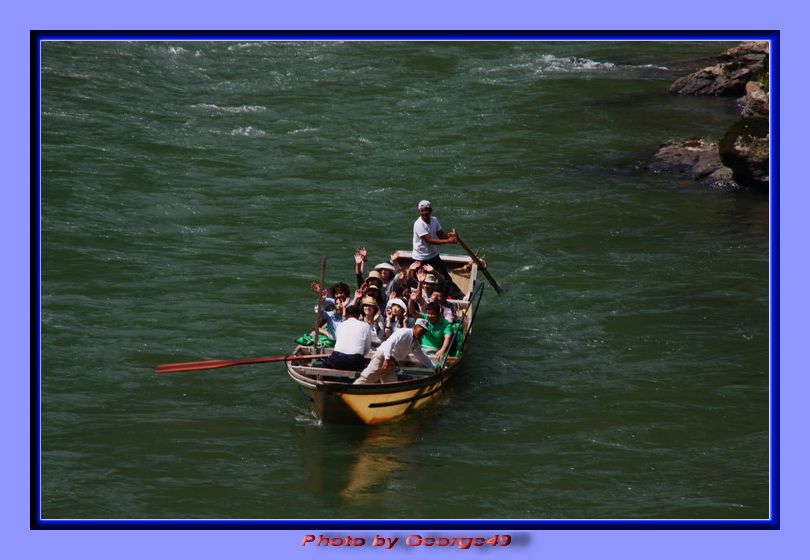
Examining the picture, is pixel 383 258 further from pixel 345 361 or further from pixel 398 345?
pixel 398 345

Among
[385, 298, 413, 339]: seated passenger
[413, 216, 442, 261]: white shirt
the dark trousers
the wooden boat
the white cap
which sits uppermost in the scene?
[413, 216, 442, 261]: white shirt

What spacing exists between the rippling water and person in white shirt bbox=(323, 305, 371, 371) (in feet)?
3.81

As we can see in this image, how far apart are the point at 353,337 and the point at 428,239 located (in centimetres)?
414

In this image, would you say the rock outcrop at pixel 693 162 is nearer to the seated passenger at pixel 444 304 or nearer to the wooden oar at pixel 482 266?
the wooden oar at pixel 482 266

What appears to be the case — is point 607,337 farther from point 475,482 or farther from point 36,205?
point 36,205

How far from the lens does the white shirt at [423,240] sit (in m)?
20.3

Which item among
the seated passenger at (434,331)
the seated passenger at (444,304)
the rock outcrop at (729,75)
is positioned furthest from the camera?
the rock outcrop at (729,75)

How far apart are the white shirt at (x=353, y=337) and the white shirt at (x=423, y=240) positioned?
3.86m

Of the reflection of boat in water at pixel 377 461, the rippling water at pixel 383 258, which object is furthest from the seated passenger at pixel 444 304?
the reflection of boat in water at pixel 377 461

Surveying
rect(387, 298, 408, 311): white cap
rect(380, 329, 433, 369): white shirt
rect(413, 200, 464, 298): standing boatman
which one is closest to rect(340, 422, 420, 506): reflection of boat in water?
rect(380, 329, 433, 369): white shirt

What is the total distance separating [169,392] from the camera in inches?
736

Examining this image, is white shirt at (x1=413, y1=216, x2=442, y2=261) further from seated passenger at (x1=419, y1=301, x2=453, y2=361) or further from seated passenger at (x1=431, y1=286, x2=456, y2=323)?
seated passenger at (x1=419, y1=301, x2=453, y2=361)

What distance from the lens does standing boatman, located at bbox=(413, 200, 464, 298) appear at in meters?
20.2

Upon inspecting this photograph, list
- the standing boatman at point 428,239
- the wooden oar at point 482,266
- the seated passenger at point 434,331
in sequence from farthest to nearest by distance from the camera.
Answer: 1. the wooden oar at point 482,266
2. the standing boatman at point 428,239
3. the seated passenger at point 434,331
